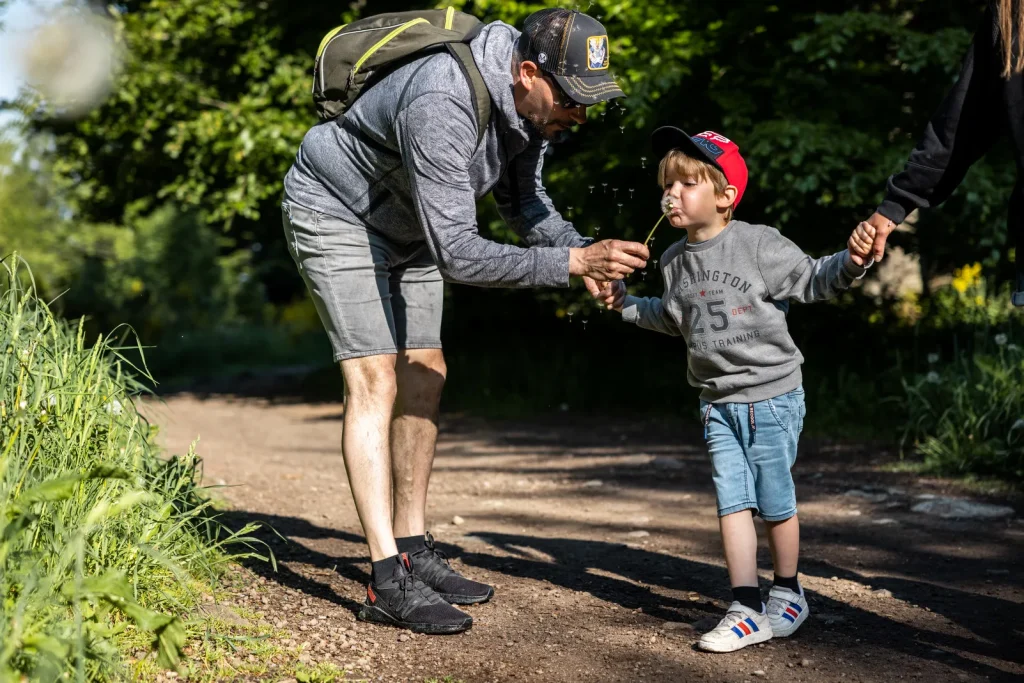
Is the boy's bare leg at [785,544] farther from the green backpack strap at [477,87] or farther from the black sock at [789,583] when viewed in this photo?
the green backpack strap at [477,87]

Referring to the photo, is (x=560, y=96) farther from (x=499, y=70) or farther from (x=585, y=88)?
(x=499, y=70)

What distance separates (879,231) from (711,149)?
56 centimetres

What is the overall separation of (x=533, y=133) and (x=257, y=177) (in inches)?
310

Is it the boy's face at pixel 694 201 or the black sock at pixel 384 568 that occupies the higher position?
the boy's face at pixel 694 201

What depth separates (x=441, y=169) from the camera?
3049mm

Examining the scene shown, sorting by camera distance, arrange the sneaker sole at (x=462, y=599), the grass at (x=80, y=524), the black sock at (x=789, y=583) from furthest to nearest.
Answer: the sneaker sole at (x=462, y=599)
the black sock at (x=789, y=583)
the grass at (x=80, y=524)

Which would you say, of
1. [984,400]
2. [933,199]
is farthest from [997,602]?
[984,400]

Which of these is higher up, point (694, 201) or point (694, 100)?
point (694, 100)

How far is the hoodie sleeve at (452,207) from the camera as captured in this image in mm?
3031

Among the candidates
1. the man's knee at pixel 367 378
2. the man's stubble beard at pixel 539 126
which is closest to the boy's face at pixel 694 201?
the man's stubble beard at pixel 539 126

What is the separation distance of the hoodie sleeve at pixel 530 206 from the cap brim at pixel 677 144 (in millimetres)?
417

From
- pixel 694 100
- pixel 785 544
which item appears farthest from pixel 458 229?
pixel 694 100

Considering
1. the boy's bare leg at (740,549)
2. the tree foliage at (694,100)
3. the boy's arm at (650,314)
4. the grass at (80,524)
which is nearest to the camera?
the grass at (80,524)

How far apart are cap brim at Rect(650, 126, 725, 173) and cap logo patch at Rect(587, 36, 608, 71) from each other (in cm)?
32
